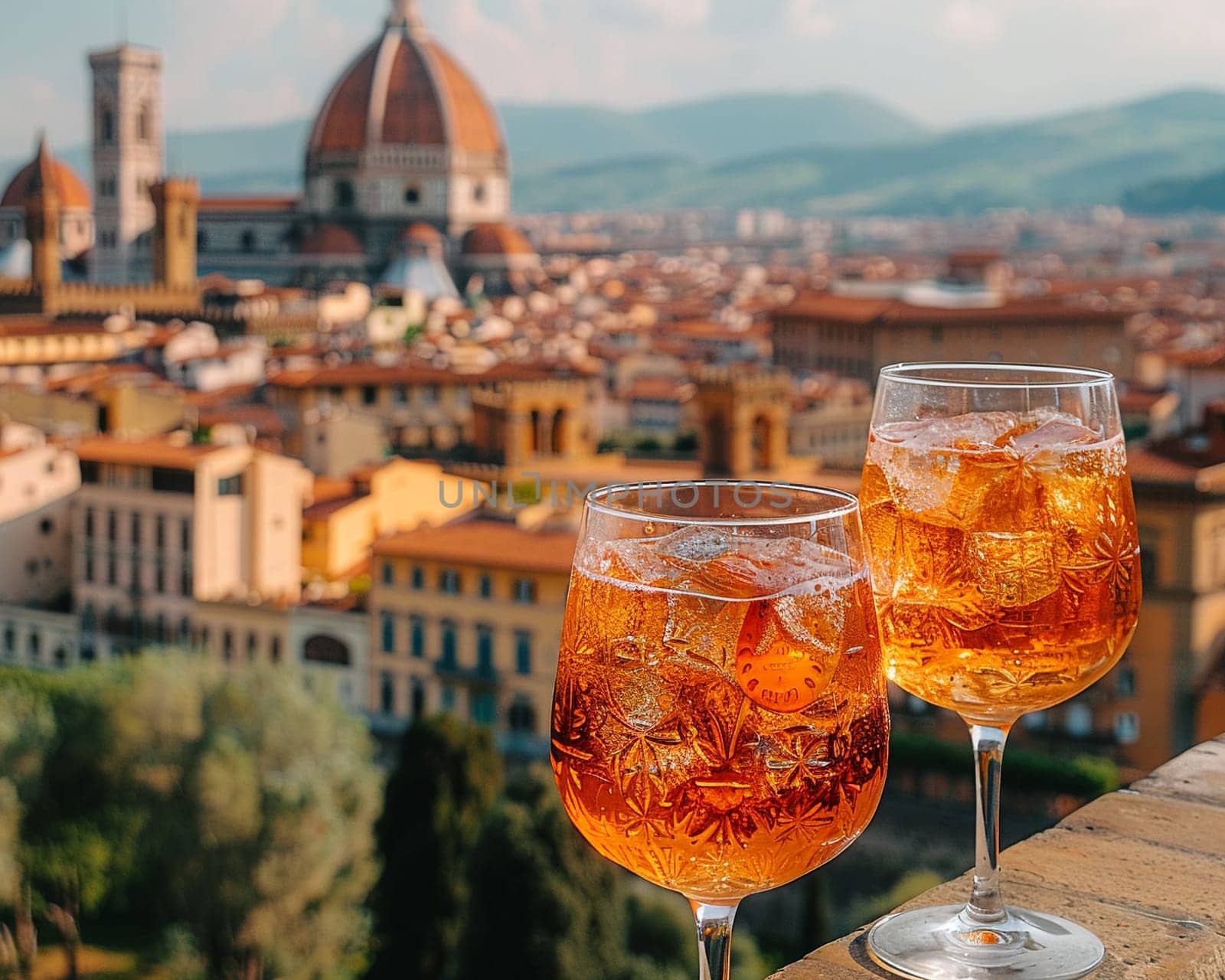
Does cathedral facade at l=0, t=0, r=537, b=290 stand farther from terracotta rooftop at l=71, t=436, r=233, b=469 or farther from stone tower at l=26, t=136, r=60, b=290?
terracotta rooftop at l=71, t=436, r=233, b=469

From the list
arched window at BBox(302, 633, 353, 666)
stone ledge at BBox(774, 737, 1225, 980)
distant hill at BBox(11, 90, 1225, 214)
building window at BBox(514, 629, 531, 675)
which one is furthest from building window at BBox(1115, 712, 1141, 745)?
distant hill at BBox(11, 90, 1225, 214)

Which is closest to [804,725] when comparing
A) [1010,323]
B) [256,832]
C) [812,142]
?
[256,832]

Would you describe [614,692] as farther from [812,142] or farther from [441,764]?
[812,142]

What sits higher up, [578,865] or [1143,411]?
[1143,411]

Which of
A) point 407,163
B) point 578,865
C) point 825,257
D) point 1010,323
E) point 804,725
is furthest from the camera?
point 825,257

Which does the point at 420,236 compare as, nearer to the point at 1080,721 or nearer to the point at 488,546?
the point at 488,546

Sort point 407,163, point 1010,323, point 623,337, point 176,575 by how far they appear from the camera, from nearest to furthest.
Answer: point 176,575, point 1010,323, point 623,337, point 407,163
